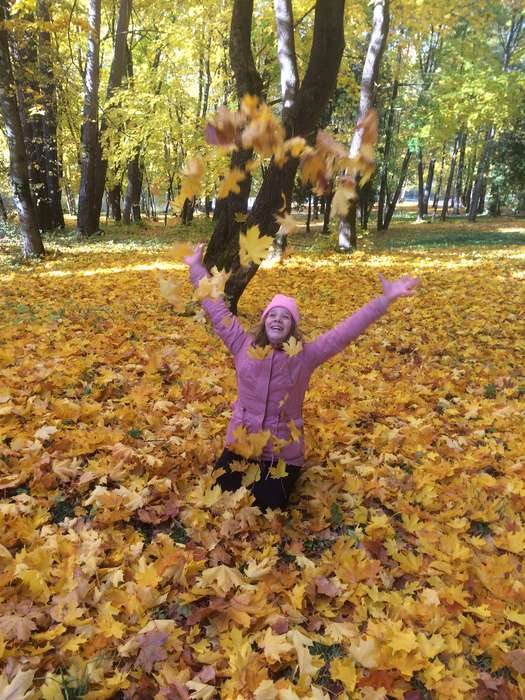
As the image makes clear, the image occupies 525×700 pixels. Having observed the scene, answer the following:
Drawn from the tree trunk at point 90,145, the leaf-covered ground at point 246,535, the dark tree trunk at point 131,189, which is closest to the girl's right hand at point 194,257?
the leaf-covered ground at point 246,535

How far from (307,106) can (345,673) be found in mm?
6374

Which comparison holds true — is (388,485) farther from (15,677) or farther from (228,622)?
(15,677)

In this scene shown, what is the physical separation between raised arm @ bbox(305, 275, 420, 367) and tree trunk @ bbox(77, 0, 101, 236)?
1275 cm

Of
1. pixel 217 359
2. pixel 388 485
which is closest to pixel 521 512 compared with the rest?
pixel 388 485

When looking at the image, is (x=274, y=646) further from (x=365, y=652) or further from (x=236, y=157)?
(x=236, y=157)

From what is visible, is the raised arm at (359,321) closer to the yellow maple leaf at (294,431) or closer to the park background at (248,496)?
the yellow maple leaf at (294,431)

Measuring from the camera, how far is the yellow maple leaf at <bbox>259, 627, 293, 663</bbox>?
2074 millimetres

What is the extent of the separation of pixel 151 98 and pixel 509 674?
56.1 feet

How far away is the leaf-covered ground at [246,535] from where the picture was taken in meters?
2.04

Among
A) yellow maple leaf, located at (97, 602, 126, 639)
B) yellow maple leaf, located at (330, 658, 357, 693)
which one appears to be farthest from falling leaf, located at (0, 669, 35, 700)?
yellow maple leaf, located at (330, 658, 357, 693)

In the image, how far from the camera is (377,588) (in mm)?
2520

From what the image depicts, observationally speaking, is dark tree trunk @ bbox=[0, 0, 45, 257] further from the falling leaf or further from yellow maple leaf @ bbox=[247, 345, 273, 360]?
the falling leaf

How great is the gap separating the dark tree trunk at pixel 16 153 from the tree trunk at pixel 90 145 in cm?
381

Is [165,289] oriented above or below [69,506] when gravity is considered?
above
